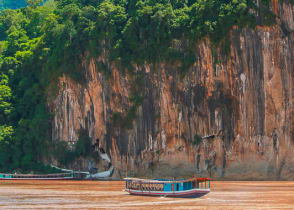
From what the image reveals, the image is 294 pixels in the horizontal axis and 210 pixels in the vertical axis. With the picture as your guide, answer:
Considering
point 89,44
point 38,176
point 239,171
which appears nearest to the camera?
point 239,171

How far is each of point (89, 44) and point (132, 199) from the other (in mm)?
22192

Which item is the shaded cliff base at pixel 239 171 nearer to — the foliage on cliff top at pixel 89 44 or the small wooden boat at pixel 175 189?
the foliage on cliff top at pixel 89 44

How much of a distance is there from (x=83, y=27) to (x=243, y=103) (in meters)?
14.8

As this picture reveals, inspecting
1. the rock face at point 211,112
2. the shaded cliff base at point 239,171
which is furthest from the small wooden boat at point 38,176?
the shaded cliff base at point 239,171

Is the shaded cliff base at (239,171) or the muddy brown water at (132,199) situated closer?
the muddy brown water at (132,199)

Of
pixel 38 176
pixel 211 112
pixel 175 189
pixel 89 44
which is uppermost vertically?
pixel 89 44

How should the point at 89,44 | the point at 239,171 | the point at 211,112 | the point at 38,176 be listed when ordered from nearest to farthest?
1. the point at 239,171
2. the point at 211,112
3. the point at 38,176
4. the point at 89,44

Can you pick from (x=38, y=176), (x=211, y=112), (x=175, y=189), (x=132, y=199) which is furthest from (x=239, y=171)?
(x=132, y=199)

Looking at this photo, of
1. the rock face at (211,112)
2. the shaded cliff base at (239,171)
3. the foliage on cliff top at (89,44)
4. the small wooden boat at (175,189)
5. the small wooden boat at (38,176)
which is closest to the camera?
the small wooden boat at (175,189)

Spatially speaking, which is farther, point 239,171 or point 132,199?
point 239,171

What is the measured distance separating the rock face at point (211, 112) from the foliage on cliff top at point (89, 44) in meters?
1.06

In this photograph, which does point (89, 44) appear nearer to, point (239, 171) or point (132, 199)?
point (239, 171)

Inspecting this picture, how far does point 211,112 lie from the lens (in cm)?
→ 4784

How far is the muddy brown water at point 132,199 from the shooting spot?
96.6 ft
